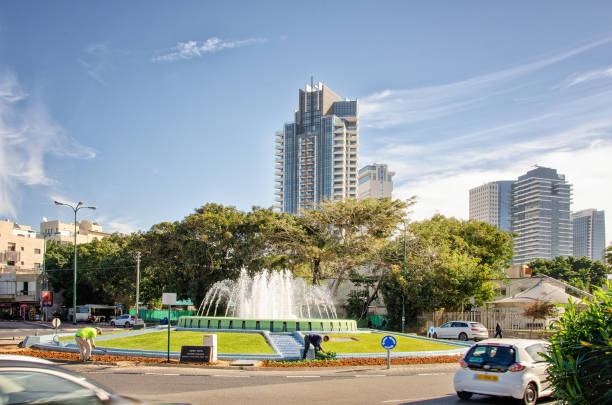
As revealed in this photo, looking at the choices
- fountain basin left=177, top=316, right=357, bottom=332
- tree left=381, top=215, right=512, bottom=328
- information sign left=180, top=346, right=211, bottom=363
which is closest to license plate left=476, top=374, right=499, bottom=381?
information sign left=180, top=346, right=211, bottom=363

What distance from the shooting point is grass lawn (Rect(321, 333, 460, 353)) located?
2439 cm

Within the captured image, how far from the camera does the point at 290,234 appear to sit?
5309 cm

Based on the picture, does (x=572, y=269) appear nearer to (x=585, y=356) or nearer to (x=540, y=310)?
(x=540, y=310)

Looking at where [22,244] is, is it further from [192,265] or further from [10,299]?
[192,265]

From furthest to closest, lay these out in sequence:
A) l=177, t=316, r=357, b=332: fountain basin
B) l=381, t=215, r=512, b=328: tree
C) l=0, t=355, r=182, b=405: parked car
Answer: l=381, t=215, r=512, b=328: tree < l=177, t=316, r=357, b=332: fountain basin < l=0, t=355, r=182, b=405: parked car

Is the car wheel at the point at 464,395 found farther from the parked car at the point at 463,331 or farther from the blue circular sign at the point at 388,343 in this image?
the parked car at the point at 463,331

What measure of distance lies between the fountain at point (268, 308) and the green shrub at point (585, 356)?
820 inches

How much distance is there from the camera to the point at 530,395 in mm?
11844

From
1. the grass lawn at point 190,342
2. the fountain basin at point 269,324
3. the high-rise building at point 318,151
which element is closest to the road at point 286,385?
the grass lawn at point 190,342

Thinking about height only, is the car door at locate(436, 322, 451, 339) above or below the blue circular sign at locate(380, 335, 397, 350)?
below

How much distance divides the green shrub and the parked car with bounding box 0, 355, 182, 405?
572 cm

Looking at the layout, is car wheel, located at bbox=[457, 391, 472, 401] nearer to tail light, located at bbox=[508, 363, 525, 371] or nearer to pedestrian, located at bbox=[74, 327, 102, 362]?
tail light, located at bbox=[508, 363, 525, 371]

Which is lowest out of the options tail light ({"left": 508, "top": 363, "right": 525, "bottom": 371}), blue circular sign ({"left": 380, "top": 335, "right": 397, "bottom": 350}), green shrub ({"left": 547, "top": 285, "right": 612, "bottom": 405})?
blue circular sign ({"left": 380, "top": 335, "right": 397, "bottom": 350})

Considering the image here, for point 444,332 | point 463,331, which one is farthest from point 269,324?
point 463,331
